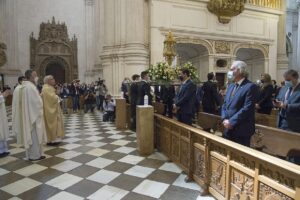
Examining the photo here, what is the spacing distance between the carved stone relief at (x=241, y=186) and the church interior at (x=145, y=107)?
11 mm

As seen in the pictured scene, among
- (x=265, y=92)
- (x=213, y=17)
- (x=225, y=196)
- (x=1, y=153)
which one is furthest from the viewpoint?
(x=213, y=17)

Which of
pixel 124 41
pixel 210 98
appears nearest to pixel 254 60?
pixel 124 41

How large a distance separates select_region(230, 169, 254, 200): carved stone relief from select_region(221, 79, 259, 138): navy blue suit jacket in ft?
2.20

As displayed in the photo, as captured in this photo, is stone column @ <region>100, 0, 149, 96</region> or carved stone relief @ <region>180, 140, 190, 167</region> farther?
stone column @ <region>100, 0, 149, 96</region>

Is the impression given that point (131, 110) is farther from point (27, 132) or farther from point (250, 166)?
point (250, 166)

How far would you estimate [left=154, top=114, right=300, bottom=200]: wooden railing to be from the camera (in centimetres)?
216

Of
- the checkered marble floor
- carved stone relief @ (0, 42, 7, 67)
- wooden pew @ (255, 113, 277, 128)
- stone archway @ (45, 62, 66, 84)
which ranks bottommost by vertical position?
the checkered marble floor

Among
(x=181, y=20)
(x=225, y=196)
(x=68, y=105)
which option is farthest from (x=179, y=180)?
(x=68, y=105)

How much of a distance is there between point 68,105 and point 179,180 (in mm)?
11088

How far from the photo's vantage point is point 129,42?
11.1 metres

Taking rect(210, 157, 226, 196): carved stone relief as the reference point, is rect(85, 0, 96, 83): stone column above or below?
above

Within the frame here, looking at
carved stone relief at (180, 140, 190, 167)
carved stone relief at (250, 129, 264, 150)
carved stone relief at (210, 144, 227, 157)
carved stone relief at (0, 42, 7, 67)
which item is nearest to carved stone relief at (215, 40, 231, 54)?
carved stone relief at (250, 129, 264, 150)

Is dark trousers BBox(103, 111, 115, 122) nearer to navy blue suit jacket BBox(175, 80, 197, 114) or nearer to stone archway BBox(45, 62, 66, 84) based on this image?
navy blue suit jacket BBox(175, 80, 197, 114)

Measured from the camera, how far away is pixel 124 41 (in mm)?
11250
